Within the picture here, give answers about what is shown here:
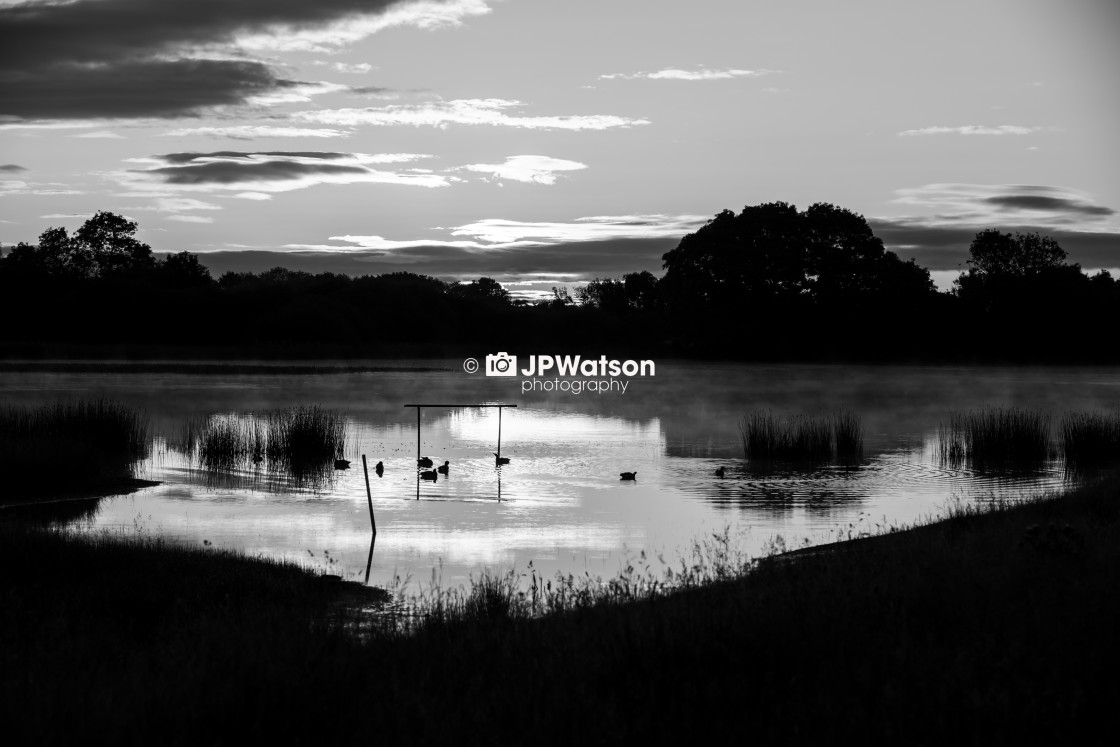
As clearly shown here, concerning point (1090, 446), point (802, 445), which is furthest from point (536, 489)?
point (1090, 446)

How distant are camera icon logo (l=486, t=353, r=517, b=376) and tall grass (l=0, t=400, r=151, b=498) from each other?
183 feet

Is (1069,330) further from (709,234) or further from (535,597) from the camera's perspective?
(535,597)

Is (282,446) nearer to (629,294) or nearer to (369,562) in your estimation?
(369,562)

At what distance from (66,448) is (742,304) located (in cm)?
5707

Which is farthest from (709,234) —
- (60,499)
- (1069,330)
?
(60,499)

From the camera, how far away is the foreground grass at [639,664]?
6023mm

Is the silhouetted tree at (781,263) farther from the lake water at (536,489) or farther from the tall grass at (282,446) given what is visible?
the tall grass at (282,446)

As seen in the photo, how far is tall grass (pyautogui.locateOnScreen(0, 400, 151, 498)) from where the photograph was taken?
19.8 meters

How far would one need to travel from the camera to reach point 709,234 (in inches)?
2970

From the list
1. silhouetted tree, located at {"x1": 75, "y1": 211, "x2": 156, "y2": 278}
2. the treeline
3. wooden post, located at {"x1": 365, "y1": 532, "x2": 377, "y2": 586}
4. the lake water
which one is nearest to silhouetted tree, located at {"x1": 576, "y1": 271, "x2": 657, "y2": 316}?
the treeline

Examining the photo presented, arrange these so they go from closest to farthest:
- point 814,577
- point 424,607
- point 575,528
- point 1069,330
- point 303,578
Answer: point 814,577
point 424,607
point 303,578
point 575,528
point 1069,330

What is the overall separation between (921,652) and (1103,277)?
97499 millimetres

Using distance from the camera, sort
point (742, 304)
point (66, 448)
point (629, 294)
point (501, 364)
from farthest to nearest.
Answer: point (629, 294) → point (501, 364) → point (742, 304) → point (66, 448)

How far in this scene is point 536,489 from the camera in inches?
845
